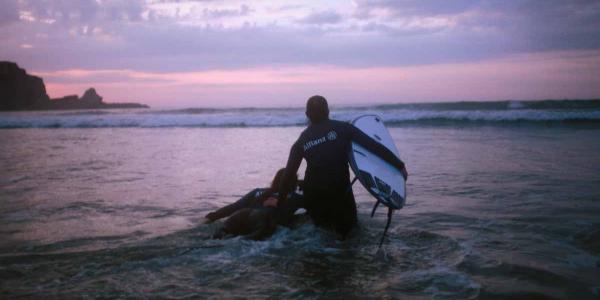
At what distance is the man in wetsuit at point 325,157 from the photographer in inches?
173

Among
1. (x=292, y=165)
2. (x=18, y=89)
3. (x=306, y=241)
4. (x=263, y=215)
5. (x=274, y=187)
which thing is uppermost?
(x=18, y=89)

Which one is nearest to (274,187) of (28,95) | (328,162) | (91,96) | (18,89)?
(328,162)

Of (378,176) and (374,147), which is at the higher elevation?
(374,147)

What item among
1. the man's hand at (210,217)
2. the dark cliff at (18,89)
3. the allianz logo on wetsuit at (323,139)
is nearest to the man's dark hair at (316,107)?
the allianz logo on wetsuit at (323,139)

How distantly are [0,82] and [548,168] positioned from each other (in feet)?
232

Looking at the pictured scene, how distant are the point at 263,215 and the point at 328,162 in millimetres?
1053

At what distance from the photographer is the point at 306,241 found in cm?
470

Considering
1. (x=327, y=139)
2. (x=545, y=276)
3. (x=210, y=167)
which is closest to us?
(x=545, y=276)

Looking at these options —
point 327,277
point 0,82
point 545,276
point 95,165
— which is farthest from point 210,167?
point 0,82

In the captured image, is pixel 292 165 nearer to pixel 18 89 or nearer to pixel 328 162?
pixel 328 162

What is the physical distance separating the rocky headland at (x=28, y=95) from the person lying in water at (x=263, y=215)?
212 feet

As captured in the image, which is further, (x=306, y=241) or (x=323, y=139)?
(x=306, y=241)

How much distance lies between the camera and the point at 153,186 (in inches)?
→ 314

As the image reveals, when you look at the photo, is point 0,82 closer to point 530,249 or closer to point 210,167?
point 210,167
